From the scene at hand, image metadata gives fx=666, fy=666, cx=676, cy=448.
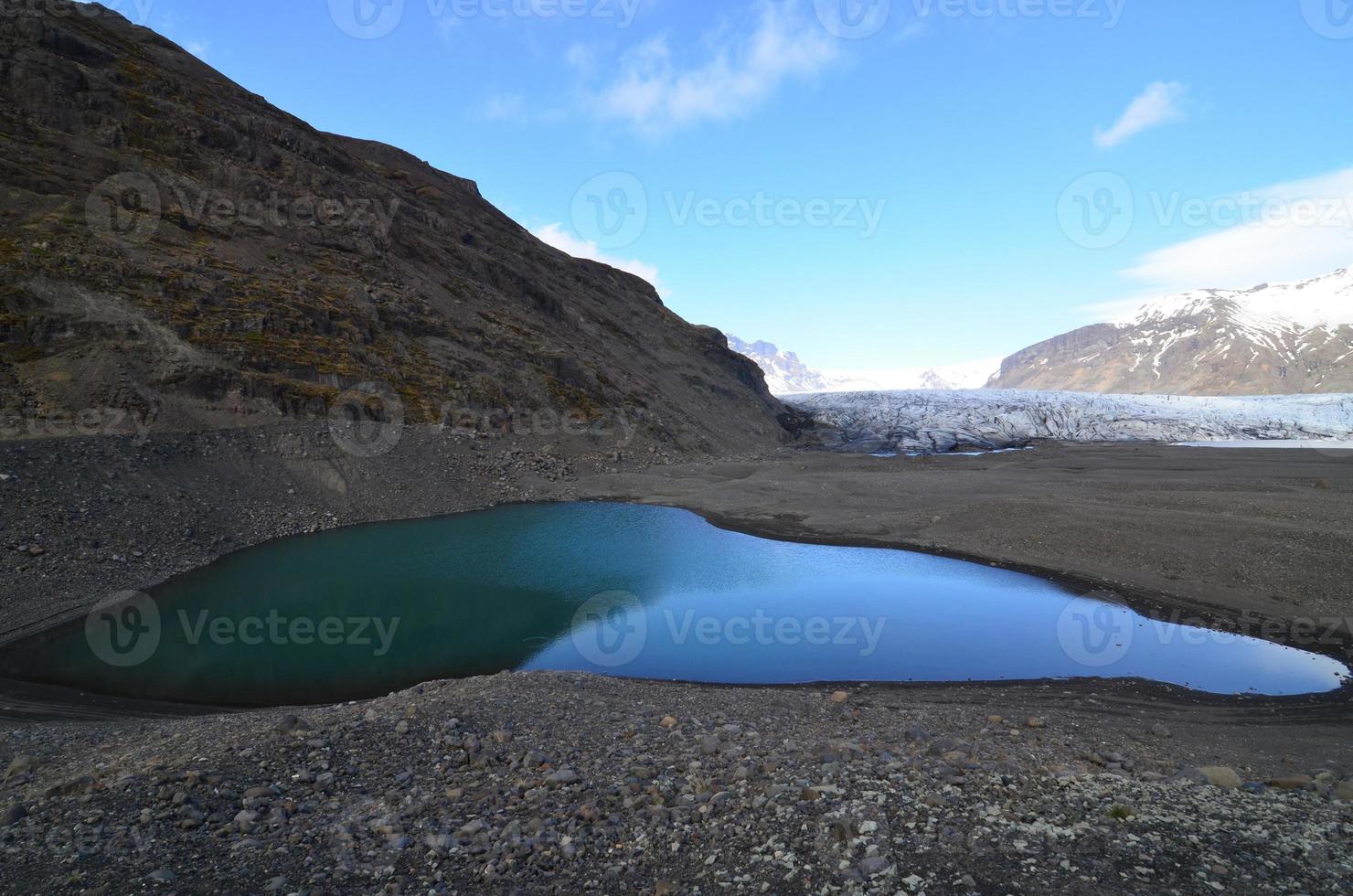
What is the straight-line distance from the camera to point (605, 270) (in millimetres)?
81750

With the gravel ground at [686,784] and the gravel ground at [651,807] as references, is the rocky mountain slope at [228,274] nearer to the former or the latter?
the gravel ground at [686,784]

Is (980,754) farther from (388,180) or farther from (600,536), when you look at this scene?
(388,180)

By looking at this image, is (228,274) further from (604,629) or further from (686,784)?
(686,784)

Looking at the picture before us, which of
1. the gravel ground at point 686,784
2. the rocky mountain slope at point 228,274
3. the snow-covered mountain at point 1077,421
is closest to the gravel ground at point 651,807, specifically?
the gravel ground at point 686,784

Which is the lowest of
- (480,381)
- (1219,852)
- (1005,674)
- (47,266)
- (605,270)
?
(1005,674)

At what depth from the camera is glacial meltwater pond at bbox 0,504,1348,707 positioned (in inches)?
551

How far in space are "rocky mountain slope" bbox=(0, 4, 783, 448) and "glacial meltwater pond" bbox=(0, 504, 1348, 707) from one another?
12.1 metres

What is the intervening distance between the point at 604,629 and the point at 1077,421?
94.5 meters

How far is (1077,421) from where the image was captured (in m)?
92.1

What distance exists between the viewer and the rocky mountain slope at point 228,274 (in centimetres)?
2930

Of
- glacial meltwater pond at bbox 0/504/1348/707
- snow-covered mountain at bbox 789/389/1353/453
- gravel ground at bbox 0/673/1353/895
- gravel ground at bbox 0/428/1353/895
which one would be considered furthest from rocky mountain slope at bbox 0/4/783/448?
snow-covered mountain at bbox 789/389/1353/453

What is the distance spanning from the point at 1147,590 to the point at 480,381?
37.5m

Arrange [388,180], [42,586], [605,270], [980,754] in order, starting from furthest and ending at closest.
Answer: [605,270]
[388,180]
[42,586]
[980,754]

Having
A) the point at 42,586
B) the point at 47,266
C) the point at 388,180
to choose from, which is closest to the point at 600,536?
→ the point at 42,586
